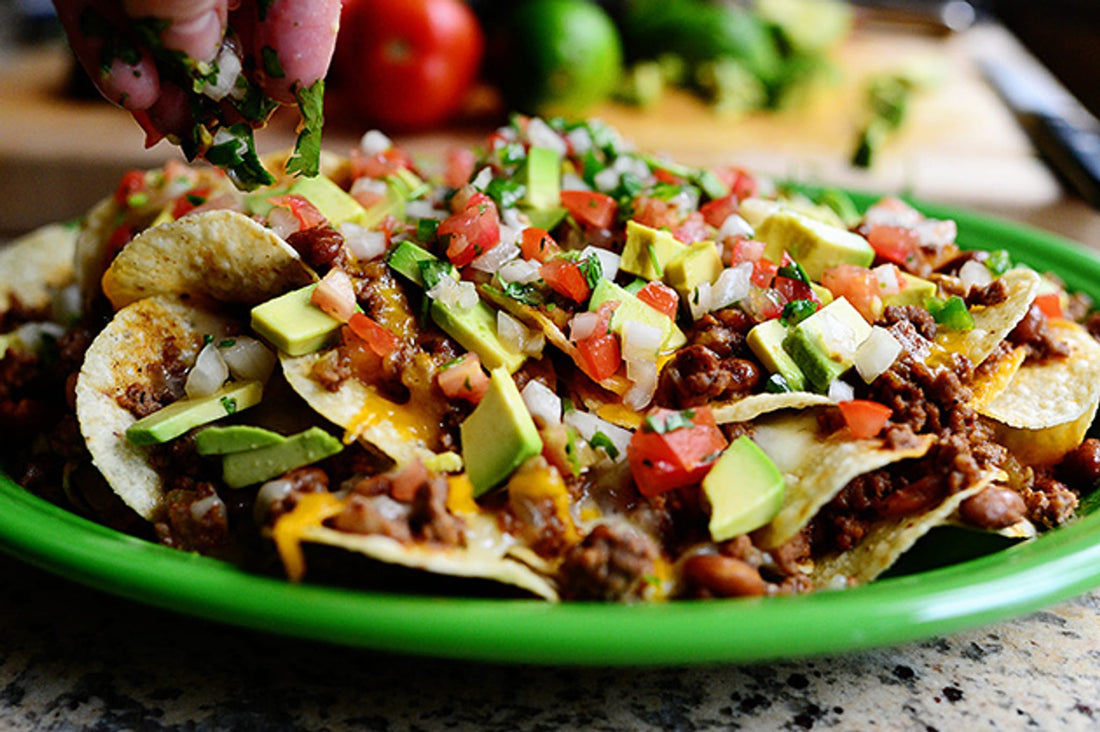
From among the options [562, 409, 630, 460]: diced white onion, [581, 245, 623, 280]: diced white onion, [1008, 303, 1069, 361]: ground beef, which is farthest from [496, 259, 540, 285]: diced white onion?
[1008, 303, 1069, 361]: ground beef

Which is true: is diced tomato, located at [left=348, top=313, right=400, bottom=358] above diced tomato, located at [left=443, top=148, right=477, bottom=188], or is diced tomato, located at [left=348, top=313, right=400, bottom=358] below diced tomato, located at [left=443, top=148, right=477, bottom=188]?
below

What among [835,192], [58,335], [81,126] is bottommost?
[81,126]

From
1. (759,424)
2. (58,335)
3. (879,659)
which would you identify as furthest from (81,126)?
(879,659)

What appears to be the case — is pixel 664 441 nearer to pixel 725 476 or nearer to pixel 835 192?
pixel 725 476

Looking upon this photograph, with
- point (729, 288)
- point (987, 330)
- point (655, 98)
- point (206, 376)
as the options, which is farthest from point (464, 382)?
point (655, 98)

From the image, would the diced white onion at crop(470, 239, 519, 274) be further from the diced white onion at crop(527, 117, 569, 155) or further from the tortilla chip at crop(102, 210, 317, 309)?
the diced white onion at crop(527, 117, 569, 155)
